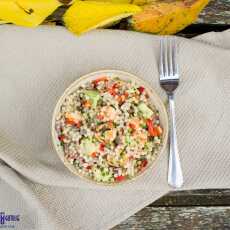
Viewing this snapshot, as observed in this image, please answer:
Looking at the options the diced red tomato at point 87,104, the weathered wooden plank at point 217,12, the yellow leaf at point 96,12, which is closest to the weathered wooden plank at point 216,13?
the weathered wooden plank at point 217,12

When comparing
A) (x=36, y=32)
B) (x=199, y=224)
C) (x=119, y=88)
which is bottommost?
(x=199, y=224)

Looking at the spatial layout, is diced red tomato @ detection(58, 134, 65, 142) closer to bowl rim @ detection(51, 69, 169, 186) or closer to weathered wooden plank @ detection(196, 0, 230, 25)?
bowl rim @ detection(51, 69, 169, 186)

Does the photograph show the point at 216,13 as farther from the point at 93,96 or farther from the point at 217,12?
the point at 93,96

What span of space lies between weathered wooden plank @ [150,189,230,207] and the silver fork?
0.30 feet

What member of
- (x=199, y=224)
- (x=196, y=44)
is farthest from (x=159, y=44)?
(x=199, y=224)

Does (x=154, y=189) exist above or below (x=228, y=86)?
below

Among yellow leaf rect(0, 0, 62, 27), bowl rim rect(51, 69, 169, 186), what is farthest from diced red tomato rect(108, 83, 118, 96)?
yellow leaf rect(0, 0, 62, 27)

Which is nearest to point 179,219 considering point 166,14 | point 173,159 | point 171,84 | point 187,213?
point 187,213

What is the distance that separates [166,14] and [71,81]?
7.5 inches

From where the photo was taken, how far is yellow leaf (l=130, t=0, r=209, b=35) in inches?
30.0

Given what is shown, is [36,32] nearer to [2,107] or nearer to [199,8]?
[2,107]

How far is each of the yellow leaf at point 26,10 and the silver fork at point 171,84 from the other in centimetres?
19

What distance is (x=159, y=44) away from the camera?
0.78 m

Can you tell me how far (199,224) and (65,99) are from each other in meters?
0.36
